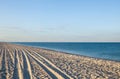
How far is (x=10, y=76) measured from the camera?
1522 centimetres

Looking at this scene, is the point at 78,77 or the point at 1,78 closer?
the point at 1,78

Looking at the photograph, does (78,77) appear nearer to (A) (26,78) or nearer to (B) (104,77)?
(B) (104,77)

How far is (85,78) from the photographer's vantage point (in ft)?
50.3

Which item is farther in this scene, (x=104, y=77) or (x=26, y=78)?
(x=104, y=77)

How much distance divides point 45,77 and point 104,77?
4.05 meters

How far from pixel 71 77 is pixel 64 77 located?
19.0 inches

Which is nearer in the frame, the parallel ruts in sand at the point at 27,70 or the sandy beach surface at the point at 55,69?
the parallel ruts in sand at the point at 27,70

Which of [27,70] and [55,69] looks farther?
[55,69]

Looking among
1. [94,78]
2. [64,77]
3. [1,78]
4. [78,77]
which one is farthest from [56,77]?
[1,78]

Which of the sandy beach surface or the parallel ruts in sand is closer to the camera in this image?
the parallel ruts in sand

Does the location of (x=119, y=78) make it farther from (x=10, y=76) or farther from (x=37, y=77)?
(x=10, y=76)

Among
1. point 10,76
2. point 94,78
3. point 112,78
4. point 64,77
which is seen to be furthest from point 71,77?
point 10,76

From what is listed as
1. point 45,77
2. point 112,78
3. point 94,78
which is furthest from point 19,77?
point 112,78

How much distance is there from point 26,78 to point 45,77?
1.35 m
